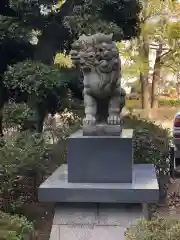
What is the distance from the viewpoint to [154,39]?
55.7 feet

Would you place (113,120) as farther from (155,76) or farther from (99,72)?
(155,76)

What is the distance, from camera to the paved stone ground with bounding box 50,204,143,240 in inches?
183

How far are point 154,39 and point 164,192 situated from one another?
422 inches

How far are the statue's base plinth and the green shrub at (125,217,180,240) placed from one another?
1.47 metres

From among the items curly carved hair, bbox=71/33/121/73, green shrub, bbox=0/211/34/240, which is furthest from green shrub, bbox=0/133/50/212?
curly carved hair, bbox=71/33/121/73

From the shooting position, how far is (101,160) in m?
4.96

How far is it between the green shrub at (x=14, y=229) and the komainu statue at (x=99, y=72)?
160 cm

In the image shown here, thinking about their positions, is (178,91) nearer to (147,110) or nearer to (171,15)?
(147,110)

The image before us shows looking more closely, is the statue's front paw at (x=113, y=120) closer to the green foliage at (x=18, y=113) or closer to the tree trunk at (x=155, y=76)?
the green foliage at (x=18, y=113)

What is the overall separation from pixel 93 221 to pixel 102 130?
110 cm

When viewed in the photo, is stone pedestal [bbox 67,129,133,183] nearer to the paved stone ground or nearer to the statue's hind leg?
the paved stone ground

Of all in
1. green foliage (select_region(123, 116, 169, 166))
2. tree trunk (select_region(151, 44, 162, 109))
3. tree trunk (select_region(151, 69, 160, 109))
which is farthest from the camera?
tree trunk (select_region(151, 69, 160, 109))

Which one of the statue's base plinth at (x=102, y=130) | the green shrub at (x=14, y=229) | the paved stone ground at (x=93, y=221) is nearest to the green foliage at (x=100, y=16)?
the statue's base plinth at (x=102, y=130)

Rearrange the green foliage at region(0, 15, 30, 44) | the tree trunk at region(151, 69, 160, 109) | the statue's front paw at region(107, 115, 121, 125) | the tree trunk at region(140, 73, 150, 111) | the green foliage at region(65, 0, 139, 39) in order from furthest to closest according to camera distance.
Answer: the tree trunk at region(140, 73, 150, 111) < the tree trunk at region(151, 69, 160, 109) < the green foliage at region(0, 15, 30, 44) < the green foliage at region(65, 0, 139, 39) < the statue's front paw at region(107, 115, 121, 125)
